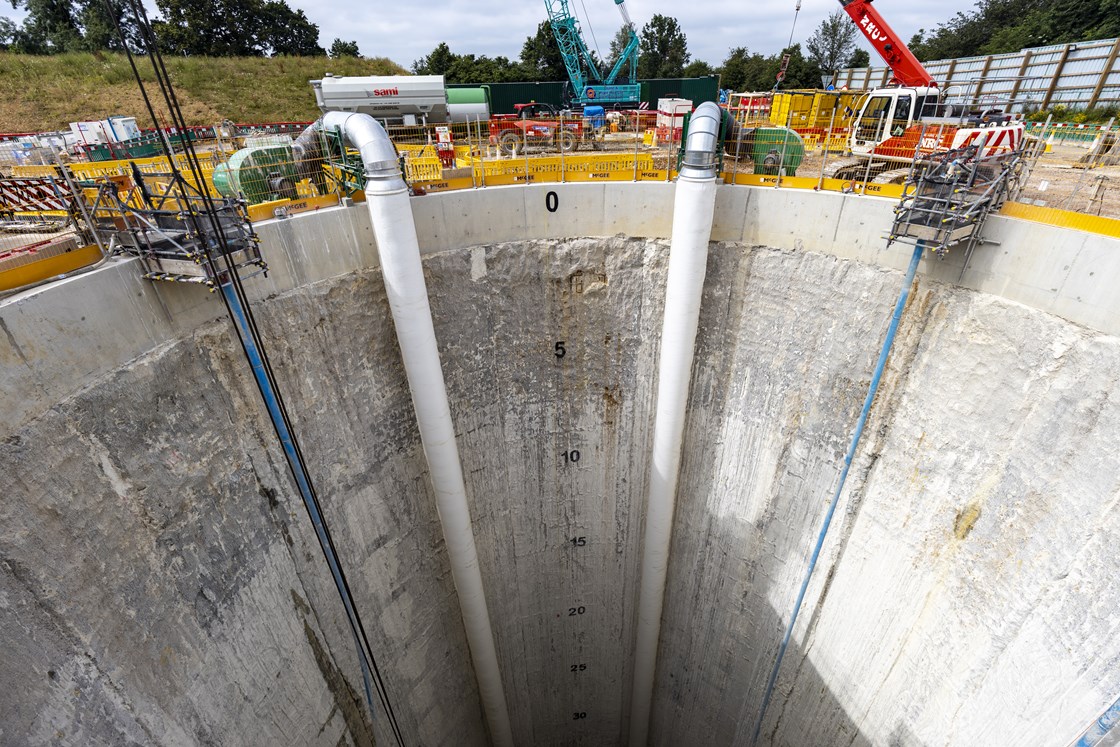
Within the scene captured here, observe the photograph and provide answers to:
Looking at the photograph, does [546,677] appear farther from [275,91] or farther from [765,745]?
[275,91]

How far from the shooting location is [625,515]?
1348 centimetres

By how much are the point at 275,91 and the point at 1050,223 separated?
3784 centimetres

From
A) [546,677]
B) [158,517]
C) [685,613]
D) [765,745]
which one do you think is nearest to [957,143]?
[685,613]

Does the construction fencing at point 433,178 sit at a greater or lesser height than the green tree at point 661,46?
lesser

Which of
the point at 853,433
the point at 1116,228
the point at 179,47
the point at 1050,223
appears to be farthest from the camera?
the point at 179,47

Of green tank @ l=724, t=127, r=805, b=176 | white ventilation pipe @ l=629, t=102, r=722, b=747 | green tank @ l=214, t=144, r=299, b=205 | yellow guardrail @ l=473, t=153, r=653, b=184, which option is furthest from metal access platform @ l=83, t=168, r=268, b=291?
green tank @ l=724, t=127, r=805, b=176

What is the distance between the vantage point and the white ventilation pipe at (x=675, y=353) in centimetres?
888

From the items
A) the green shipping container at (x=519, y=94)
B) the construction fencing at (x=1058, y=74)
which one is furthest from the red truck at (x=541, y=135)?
the green shipping container at (x=519, y=94)

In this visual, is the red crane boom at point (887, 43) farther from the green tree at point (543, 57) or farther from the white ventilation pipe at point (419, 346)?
the green tree at point (543, 57)

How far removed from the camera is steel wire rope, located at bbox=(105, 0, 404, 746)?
205 inches

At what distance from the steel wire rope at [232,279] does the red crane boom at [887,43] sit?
764 inches

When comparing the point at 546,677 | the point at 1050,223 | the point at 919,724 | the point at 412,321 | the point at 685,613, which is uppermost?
the point at 1050,223

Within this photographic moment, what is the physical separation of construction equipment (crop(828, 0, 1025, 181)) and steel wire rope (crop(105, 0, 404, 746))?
37.1ft

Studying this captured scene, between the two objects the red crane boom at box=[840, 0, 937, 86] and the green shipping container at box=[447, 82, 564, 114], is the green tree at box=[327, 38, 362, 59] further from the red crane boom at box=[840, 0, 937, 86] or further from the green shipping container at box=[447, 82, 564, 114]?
the red crane boom at box=[840, 0, 937, 86]
